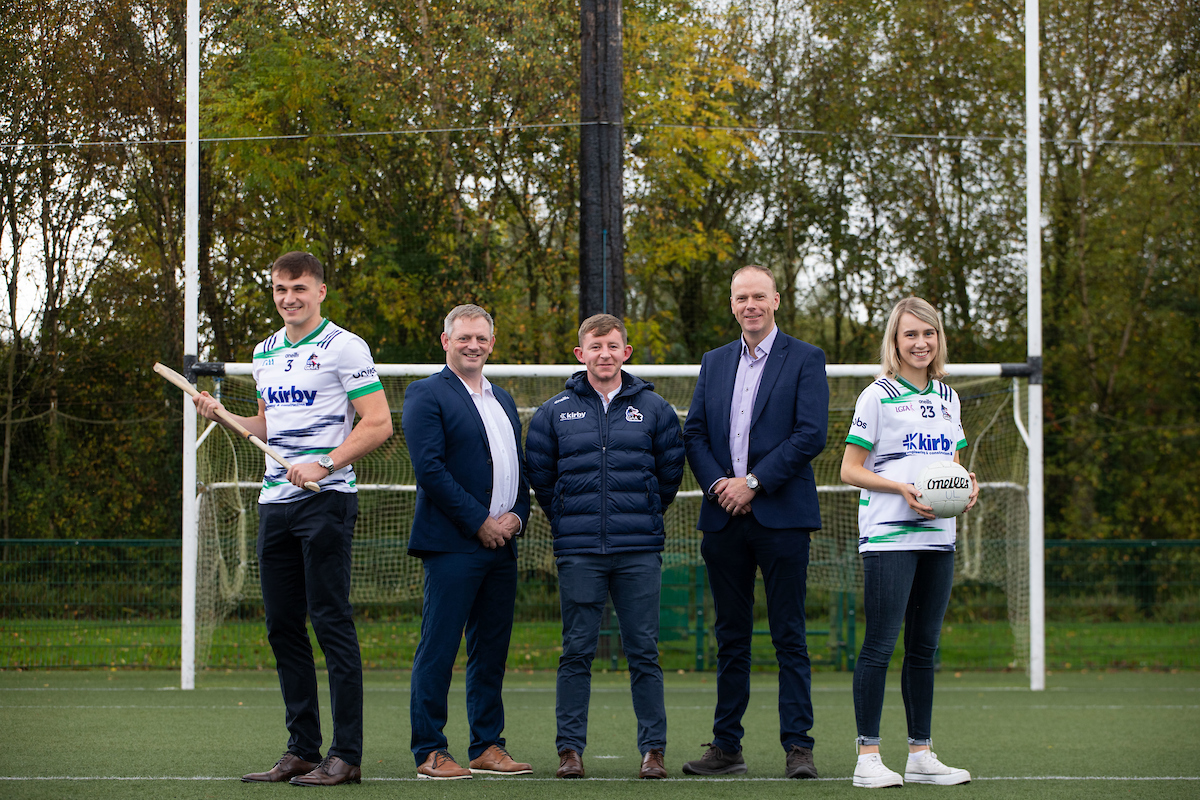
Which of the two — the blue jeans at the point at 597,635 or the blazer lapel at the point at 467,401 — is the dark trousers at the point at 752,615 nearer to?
the blue jeans at the point at 597,635

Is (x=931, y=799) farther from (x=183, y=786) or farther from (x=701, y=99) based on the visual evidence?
(x=701, y=99)

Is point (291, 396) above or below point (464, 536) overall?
above

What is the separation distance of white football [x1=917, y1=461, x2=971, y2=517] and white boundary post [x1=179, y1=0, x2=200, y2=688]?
4.80m

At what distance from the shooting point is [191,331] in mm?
6910

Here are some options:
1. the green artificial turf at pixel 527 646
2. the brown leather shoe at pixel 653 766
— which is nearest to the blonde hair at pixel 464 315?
the brown leather shoe at pixel 653 766

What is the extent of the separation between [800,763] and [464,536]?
1413 millimetres

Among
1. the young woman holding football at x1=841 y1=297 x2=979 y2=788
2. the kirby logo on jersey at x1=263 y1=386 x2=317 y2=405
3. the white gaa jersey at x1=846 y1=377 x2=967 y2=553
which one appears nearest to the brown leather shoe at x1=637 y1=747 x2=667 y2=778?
the young woman holding football at x1=841 y1=297 x2=979 y2=788

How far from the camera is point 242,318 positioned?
8.52 m

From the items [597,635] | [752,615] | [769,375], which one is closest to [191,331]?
[597,635]

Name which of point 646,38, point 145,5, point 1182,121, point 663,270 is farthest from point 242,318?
point 1182,121

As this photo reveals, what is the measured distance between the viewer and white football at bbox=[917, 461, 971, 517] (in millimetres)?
3520

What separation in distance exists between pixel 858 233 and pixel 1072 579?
3837mm

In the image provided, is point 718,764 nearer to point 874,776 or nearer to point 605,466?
point 874,776

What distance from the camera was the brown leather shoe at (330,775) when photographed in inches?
140
